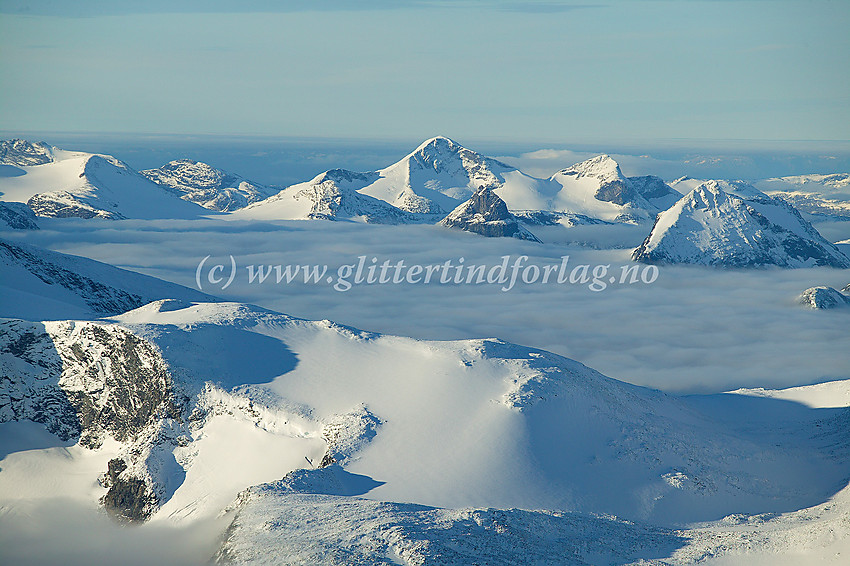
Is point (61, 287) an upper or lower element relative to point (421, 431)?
lower

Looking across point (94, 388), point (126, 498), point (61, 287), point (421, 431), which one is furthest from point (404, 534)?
point (61, 287)

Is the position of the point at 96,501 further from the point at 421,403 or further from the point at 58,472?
the point at 421,403

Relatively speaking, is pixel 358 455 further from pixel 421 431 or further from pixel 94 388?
pixel 94 388

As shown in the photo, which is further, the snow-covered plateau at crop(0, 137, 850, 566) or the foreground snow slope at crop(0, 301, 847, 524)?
the foreground snow slope at crop(0, 301, 847, 524)

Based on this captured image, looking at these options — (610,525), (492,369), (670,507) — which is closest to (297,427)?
(492,369)

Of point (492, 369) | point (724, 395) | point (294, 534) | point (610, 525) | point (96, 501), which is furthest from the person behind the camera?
point (724, 395)

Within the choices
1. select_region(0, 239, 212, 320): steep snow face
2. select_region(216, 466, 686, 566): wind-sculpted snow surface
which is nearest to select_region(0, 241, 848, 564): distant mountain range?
select_region(216, 466, 686, 566): wind-sculpted snow surface

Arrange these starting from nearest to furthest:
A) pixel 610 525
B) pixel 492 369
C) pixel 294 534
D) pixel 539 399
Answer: pixel 294 534, pixel 610 525, pixel 539 399, pixel 492 369

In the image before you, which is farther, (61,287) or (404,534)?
(61,287)

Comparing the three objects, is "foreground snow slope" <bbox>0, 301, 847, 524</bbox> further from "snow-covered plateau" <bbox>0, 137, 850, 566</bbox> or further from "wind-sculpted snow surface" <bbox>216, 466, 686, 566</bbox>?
"wind-sculpted snow surface" <bbox>216, 466, 686, 566</bbox>
